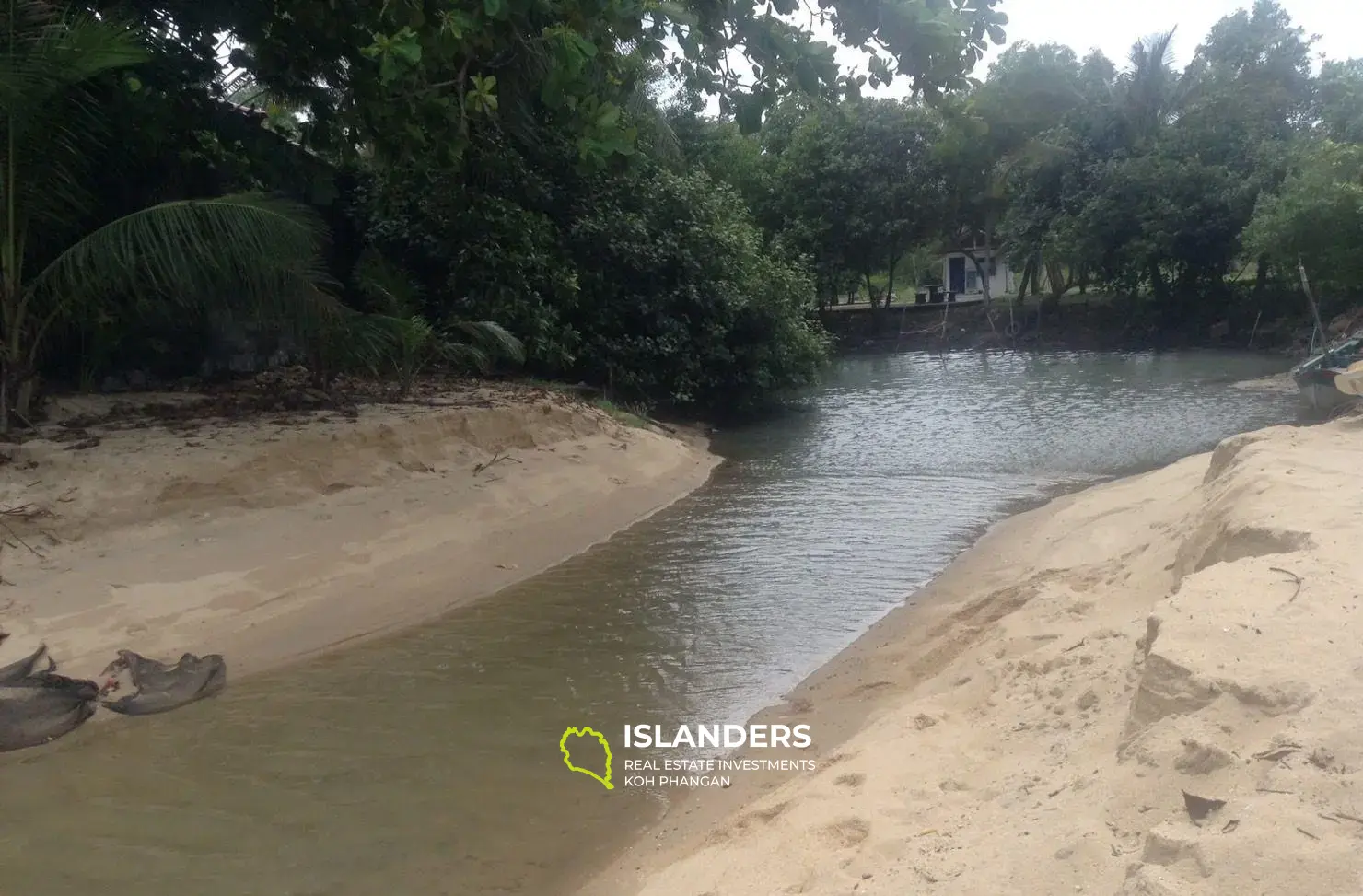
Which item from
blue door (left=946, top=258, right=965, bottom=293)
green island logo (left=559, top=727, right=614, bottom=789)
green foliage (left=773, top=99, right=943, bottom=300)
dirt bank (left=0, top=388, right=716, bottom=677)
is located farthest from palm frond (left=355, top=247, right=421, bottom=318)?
blue door (left=946, top=258, right=965, bottom=293)

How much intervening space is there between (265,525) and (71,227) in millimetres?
3355

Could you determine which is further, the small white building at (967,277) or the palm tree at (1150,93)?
the small white building at (967,277)

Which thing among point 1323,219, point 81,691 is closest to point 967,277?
point 1323,219

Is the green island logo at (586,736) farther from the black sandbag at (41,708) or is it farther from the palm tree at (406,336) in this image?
the palm tree at (406,336)

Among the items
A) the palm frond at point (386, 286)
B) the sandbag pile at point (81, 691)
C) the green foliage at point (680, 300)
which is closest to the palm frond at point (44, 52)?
the sandbag pile at point (81, 691)

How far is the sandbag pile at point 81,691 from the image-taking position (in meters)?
5.80

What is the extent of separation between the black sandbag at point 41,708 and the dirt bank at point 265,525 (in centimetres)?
30

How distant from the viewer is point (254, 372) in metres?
12.7

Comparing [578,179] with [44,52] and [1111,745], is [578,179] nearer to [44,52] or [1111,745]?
[44,52]

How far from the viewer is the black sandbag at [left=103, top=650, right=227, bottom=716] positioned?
6.20m

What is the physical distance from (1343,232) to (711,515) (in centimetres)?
1796

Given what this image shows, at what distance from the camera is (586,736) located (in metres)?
5.88

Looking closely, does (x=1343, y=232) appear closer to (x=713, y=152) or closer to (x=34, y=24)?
(x=713, y=152)
